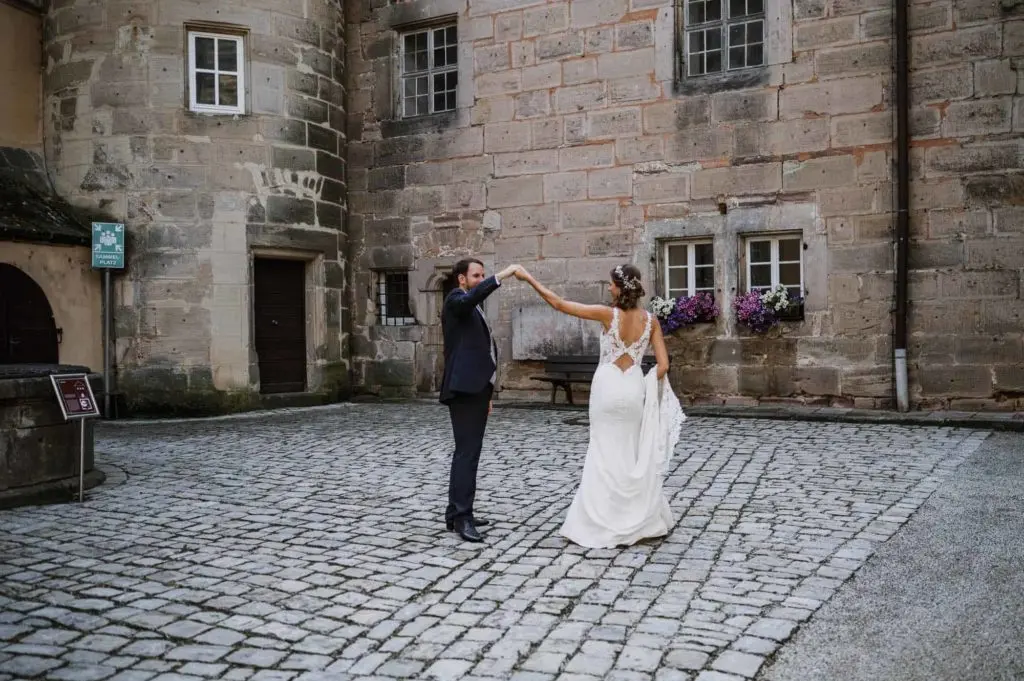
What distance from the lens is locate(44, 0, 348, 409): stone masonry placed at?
1295 cm

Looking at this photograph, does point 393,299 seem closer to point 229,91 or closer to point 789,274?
point 229,91

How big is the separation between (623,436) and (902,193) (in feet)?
23.3

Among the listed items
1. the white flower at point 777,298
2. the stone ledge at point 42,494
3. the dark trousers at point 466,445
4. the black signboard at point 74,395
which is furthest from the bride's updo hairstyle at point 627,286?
the white flower at point 777,298

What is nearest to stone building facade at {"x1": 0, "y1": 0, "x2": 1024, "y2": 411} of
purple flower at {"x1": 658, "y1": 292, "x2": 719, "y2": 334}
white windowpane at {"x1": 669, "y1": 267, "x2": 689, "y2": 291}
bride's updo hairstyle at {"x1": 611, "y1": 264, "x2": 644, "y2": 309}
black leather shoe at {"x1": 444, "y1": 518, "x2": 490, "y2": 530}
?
white windowpane at {"x1": 669, "y1": 267, "x2": 689, "y2": 291}

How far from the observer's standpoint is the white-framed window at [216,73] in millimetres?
13406

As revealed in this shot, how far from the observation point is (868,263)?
37.7ft

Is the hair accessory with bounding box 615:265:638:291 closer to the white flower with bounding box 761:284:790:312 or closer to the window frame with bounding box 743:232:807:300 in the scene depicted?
the white flower with bounding box 761:284:790:312

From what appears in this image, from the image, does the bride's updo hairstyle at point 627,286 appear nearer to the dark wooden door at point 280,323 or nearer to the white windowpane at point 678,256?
the white windowpane at point 678,256

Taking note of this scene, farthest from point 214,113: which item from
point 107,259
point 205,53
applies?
point 107,259

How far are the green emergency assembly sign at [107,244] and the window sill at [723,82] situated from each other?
303 inches

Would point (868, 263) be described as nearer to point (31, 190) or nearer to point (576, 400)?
point (576, 400)

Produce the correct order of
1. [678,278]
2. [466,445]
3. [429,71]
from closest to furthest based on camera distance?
[466,445]
[678,278]
[429,71]

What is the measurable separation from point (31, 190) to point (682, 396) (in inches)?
363

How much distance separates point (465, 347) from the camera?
18.9 feet
